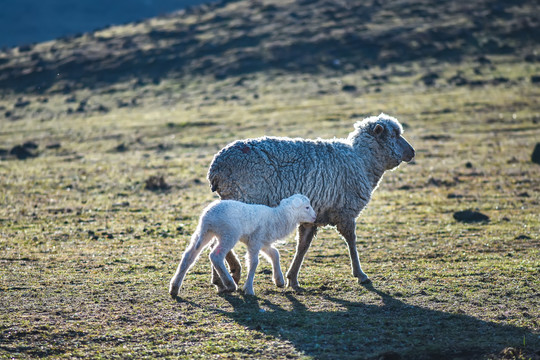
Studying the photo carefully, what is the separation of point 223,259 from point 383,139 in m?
4.05

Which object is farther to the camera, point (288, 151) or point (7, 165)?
point (7, 165)

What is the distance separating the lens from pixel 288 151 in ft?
33.4

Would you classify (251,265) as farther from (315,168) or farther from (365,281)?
(365,281)

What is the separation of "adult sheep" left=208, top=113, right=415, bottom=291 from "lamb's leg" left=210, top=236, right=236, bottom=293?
Result: 0.47 m

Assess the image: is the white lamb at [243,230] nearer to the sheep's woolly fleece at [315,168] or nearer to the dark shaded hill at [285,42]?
the sheep's woolly fleece at [315,168]

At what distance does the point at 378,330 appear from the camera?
7.98 m

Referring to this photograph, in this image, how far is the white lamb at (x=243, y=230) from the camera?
A: 8.88 m

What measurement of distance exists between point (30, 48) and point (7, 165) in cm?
4140

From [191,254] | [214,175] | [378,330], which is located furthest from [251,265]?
[378,330]

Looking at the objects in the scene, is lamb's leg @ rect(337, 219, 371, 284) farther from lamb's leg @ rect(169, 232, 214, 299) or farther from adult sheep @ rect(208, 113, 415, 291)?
lamb's leg @ rect(169, 232, 214, 299)

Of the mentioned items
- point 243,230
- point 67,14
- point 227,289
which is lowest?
point 227,289

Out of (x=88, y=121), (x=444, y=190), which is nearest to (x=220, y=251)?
(x=444, y=190)

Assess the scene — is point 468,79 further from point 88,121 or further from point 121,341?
point 121,341

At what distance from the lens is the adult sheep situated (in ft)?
31.9
